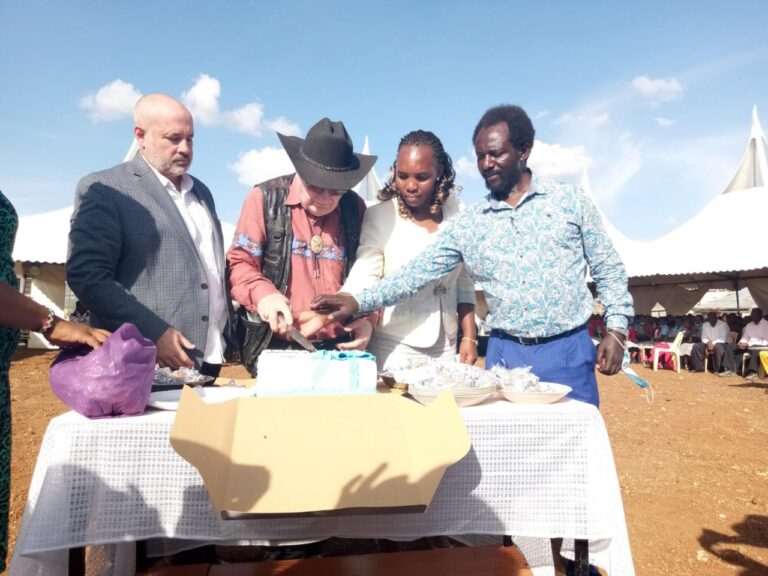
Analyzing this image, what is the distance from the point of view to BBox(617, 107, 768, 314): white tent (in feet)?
41.5

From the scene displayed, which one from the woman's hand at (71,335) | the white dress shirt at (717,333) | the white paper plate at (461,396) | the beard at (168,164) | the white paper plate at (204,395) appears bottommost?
the white dress shirt at (717,333)

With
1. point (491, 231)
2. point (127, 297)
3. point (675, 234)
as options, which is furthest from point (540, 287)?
point (675, 234)

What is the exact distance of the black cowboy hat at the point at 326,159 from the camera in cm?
208

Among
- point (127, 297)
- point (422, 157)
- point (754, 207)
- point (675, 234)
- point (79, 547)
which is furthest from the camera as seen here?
point (675, 234)

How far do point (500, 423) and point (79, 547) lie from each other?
3.25 feet

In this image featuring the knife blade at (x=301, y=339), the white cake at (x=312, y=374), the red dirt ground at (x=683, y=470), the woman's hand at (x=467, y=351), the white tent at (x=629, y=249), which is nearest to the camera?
Result: the white cake at (x=312, y=374)

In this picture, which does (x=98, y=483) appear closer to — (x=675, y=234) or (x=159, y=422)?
(x=159, y=422)

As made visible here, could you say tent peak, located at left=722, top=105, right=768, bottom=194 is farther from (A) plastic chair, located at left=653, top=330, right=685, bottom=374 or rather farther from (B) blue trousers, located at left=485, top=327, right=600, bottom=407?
(B) blue trousers, located at left=485, top=327, right=600, bottom=407

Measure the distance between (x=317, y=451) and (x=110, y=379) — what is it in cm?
49

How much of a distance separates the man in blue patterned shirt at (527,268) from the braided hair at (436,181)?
19cm

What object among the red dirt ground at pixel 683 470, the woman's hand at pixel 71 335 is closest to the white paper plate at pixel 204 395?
the woman's hand at pixel 71 335

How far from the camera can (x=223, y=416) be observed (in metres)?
1.23

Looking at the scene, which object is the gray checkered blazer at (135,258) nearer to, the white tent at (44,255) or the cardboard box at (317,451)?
the cardboard box at (317,451)

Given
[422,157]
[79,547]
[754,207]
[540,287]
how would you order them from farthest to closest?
[754,207] → [422,157] → [540,287] → [79,547]
